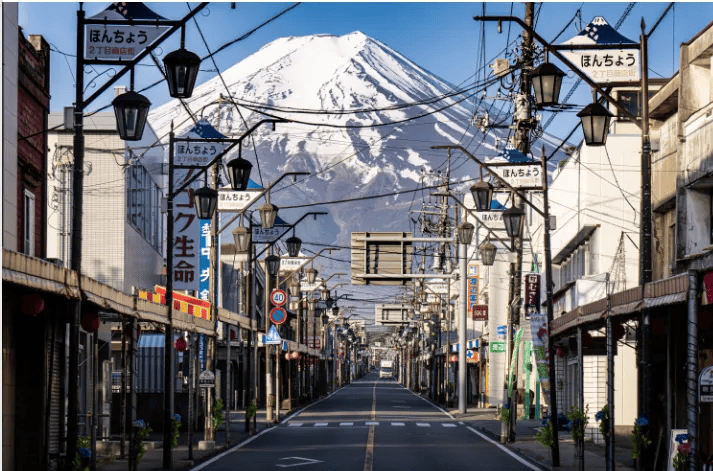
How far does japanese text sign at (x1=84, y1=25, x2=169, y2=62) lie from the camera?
19.3 metres

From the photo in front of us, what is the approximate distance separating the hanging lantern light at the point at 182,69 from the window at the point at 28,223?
26.9 ft

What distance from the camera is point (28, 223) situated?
87.7 feet

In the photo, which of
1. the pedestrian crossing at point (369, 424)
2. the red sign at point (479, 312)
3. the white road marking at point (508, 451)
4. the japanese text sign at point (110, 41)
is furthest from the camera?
the red sign at point (479, 312)

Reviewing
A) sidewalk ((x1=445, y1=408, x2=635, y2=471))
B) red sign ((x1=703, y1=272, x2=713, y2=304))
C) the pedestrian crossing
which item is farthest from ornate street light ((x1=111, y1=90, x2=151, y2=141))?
the pedestrian crossing

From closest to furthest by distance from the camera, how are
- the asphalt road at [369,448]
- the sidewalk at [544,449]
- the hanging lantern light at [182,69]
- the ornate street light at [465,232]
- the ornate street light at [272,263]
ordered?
the hanging lantern light at [182,69] → the asphalt road at [369,448] → the sidewalk at [544,449] → the ornate street light at [272,263] → the ornate street light at [465,232]

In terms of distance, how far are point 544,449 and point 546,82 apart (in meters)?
16.9

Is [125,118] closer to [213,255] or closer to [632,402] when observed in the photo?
[213,255]

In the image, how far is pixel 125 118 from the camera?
61.8 ft

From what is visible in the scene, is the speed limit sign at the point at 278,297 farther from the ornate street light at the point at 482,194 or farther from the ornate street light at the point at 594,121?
the ornate street light at the point at 594,121

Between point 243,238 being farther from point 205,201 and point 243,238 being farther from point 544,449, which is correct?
point 205,201

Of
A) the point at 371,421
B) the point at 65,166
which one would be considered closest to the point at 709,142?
the point at 65,166

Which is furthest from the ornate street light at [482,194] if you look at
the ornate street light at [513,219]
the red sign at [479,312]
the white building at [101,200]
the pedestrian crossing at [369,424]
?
the red sign at [479,312]

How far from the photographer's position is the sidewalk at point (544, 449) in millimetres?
29597

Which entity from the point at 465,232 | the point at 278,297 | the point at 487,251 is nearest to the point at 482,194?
the point at 487,251
